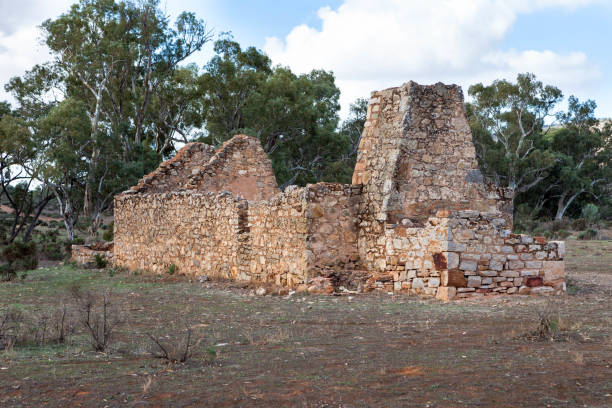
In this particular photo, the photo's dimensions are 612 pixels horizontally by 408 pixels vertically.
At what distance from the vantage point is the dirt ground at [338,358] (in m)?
4.36

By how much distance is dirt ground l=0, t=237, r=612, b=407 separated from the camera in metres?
4.36

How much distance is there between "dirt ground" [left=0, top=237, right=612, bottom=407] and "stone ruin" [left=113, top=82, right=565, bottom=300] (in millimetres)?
578

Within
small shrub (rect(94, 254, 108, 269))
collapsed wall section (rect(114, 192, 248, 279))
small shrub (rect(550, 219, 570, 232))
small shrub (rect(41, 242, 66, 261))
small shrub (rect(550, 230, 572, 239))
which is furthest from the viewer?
small shrub (rect(550, 219, 570, 232))

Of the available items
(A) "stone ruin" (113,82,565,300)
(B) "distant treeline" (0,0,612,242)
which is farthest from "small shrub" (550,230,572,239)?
(A) "stone ruin" (113,82,565,300)

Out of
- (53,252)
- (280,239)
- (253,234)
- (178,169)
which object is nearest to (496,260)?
(280,239)

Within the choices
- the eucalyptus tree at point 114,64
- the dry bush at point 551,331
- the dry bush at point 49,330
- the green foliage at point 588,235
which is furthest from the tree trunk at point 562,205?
the dry bush at point 49,330

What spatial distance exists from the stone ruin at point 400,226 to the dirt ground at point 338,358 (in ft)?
1.90

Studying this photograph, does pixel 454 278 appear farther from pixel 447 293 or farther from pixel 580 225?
pixel 580 225

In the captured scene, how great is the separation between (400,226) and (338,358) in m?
5.08

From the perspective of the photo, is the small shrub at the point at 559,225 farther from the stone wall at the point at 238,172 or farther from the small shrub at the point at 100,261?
the small shrub at the point at 100,261

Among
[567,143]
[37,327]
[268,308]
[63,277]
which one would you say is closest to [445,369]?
[268,308]

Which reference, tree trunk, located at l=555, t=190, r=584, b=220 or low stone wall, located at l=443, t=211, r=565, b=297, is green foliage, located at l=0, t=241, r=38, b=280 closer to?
low stone wall, located at l=443, t=211, r=565, b=297

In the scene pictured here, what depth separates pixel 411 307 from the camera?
8.77m

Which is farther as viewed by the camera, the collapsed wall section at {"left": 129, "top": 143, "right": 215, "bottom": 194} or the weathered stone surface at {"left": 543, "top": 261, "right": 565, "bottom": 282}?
the collapsed wall section at {"left": 129, "top": 143, "right": 215, "bottom": 194}
